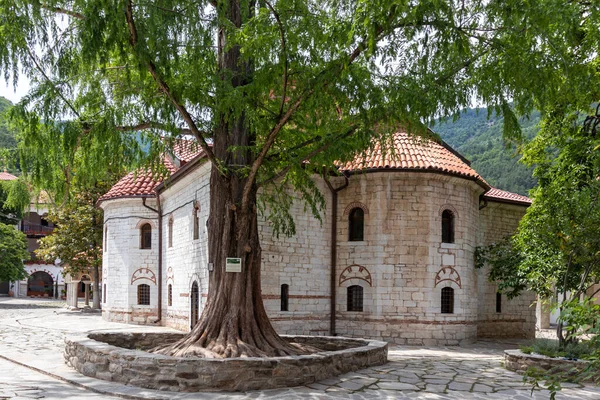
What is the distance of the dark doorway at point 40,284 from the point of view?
5859 cm

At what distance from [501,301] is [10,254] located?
107 ft

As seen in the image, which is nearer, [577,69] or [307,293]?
[577,69]

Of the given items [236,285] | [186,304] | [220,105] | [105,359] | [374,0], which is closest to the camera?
[374,0]

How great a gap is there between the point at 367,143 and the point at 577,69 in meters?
3.32

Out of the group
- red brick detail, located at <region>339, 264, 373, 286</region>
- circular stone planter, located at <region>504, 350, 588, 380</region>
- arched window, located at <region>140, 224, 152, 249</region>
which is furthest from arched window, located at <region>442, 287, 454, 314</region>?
arched window, located at <region>140, 224, 152, 249</region>

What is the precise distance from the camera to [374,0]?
707cm

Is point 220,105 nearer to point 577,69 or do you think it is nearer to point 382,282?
point 577,69

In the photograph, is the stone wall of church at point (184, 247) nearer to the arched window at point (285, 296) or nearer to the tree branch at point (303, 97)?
the arched window at point (285, 296)

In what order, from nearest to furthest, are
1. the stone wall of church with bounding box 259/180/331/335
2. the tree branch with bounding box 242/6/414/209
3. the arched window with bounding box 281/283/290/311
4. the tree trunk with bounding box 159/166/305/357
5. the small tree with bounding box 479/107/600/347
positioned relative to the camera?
the tree branch with bounding box 242/6/414/209 < the tree trunk with bounding box 159/166/305/357 < the small tree with bounding box 479/107/600/347 < the stone wall of church with bounding box 259/180/331/335 < the arched window with bounding box 281/283/290/311

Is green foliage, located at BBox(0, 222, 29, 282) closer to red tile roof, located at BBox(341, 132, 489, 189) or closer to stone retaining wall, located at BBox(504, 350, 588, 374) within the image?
red tile roof, located at BBox(341, 132, 489, 189)

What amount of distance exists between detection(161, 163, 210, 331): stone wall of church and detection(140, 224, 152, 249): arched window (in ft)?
3.70

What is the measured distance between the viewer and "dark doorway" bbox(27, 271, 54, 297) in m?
Result: 58.6

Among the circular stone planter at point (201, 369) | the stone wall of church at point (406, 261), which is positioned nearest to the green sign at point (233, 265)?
the circular stone planter at point (201, 369)

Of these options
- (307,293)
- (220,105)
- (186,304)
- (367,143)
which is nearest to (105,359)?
(220,105)
